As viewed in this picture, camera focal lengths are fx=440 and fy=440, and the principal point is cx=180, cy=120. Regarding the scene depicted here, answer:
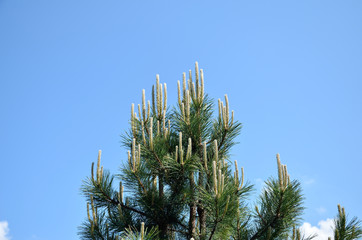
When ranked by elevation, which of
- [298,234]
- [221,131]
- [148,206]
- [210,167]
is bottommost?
[298,234]

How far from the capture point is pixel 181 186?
5473mm

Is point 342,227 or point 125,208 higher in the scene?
point 125,208

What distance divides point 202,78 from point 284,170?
5.44ft

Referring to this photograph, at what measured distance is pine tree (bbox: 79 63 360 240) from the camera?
16.8 ft

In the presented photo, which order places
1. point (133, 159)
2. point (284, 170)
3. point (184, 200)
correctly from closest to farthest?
point (284, 170)
point (133, 159)
point (184, 200)

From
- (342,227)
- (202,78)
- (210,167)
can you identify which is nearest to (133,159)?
(210,167)

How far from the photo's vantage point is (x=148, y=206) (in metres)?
5.40

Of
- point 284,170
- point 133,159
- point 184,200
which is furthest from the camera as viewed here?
point 184,200

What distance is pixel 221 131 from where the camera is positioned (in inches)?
221

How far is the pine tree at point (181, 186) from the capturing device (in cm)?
511

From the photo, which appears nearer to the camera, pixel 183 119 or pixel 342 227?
pixel 342 227

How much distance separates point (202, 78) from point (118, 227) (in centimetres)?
219

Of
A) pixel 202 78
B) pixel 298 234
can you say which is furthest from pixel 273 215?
pixel 202 78

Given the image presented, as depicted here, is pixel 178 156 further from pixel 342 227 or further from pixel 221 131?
pixel 342 227
